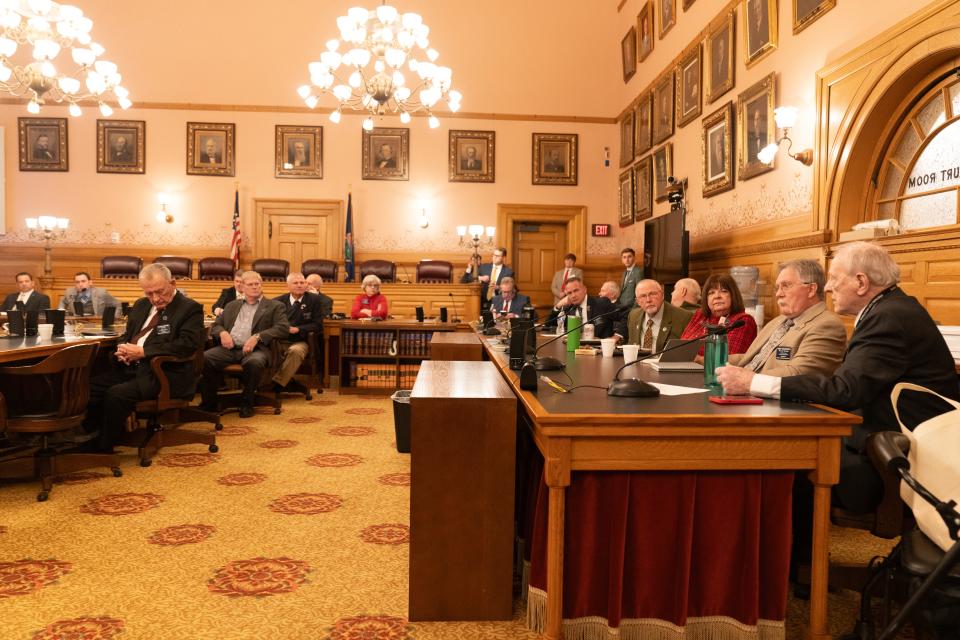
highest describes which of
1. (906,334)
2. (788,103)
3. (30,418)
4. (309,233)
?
(788,103)

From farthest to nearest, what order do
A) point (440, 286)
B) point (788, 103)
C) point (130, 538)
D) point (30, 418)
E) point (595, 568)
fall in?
point (440, 286)
point (788, 103)
point (30, 418)
point (130, 538)
point (595, 568)

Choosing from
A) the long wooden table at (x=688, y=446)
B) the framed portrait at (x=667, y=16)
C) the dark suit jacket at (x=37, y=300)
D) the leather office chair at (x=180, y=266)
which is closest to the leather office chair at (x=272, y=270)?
the leather office chair at (x=180, y=266)

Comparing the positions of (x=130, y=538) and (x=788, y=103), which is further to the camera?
(x=788, y=103)

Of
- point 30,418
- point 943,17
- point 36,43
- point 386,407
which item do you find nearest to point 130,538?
point 30,418

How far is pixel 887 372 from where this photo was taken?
2.24 m

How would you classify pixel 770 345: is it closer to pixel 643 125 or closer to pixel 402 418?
pixel 402 418

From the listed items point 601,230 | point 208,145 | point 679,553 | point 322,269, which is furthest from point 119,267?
point 679,553

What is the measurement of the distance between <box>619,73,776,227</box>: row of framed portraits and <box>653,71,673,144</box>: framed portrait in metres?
0.19

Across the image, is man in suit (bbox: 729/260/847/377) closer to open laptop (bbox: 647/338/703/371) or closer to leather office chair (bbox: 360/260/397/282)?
open laptop (bbox: 647/338/703/371)

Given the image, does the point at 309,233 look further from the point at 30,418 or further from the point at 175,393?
the point at 30,418

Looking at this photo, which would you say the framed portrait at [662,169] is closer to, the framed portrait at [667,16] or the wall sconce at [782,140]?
the framed portrait at [667,16]

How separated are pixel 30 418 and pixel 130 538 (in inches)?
44.2

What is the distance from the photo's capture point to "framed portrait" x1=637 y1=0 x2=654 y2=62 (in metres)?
9.98

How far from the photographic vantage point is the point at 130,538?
3043mm
